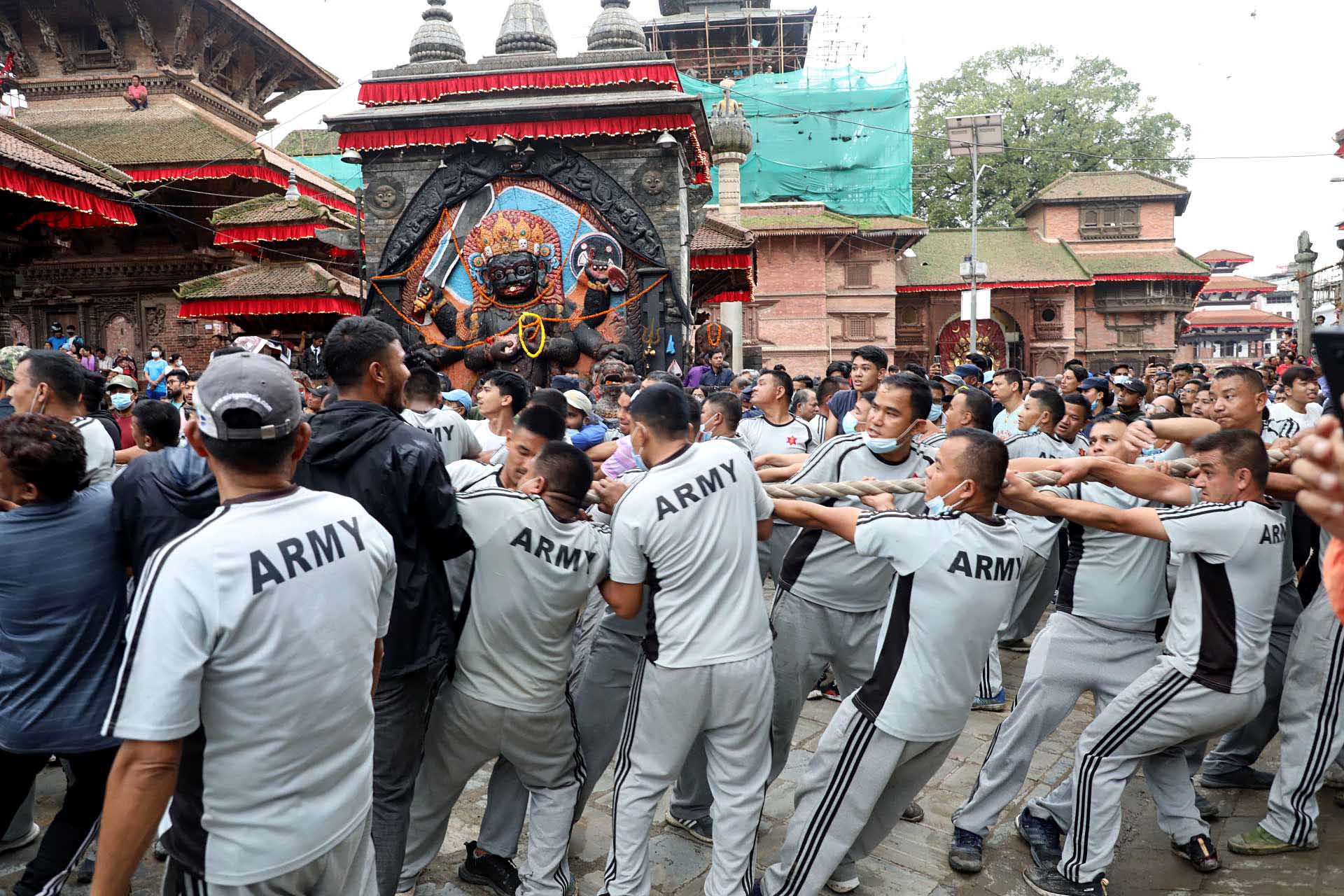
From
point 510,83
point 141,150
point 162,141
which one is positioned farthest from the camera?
point 162,141

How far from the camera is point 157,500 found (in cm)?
327

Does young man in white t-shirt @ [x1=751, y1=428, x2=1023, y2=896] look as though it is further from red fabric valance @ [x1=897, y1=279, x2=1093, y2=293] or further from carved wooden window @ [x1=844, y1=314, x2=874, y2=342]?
red fabric valance @ [x1=897, y1=279, x2=1093, y2=293]

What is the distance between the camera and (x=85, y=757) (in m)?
3.19

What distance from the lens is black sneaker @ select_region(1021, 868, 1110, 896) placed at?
3.54 metres

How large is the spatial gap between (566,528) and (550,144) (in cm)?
1429

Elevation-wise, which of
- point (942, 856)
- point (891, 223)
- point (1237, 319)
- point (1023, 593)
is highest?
point (891, 223)

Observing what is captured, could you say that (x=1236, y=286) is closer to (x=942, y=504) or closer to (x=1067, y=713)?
(x=1067, y=713)

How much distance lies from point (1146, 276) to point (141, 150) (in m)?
33.7

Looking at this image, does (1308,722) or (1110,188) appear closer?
(1308,722)

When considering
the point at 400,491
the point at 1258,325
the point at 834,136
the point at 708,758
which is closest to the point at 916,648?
the point at 708,758

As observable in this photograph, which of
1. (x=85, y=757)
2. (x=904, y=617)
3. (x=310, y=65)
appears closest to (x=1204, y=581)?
(x=904, y=617)

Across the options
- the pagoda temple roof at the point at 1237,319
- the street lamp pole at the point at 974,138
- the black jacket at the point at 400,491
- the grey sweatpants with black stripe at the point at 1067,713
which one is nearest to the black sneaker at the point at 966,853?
the grey sweatpants with black stripe at the point at 1067,713

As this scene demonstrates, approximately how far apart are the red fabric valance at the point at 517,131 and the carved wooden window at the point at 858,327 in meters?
18.4

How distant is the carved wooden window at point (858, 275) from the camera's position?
33875mm
